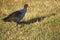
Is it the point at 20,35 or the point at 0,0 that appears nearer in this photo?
the point at 20,35

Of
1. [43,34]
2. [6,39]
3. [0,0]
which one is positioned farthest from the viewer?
[0,0]

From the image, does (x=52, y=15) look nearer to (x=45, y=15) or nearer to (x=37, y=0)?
(x=45, y=15)

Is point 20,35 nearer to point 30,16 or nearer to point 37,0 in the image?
point 30,16

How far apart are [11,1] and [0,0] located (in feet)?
1.80

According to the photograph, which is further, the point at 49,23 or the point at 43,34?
the point at 49,23

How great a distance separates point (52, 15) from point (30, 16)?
967 mm

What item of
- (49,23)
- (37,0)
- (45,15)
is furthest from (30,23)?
(37,0)

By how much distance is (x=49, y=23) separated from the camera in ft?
33.8

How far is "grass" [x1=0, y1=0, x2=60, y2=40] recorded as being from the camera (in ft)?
29.3

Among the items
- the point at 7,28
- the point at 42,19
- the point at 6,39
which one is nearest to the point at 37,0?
the point at 42,19

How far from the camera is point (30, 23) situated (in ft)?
33.6

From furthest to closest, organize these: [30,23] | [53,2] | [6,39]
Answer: [53,2], [30,23], [6,39]

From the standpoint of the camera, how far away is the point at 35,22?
10.4 metres

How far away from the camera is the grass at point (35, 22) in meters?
8.92
